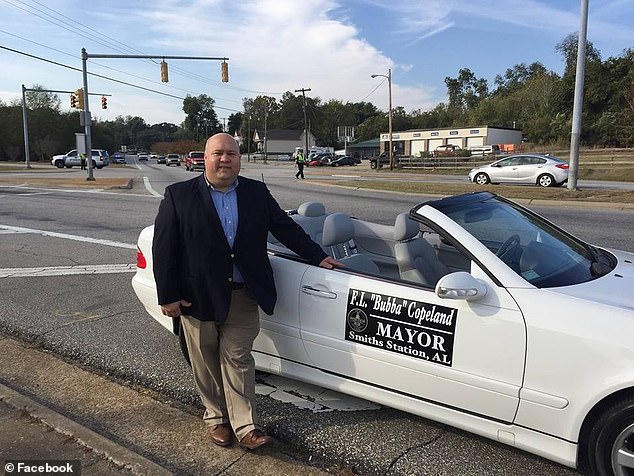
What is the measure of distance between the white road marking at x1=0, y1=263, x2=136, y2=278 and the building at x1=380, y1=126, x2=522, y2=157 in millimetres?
61098

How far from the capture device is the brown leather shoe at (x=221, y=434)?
120 inches

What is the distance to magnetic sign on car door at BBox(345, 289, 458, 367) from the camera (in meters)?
2.80

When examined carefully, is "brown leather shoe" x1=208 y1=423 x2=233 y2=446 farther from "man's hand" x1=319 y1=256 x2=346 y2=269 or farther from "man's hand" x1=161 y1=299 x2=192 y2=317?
"man's hand" x1=319 y1=256 x2=346 y2=269

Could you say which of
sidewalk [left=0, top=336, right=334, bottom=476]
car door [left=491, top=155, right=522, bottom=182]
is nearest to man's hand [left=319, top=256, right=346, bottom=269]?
sidewalk [left=0, top=336, right=334, bottom=476]

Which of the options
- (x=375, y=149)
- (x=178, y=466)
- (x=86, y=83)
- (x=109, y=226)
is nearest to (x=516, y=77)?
(x=375, y=149)

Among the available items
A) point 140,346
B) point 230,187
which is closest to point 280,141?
point 140,346

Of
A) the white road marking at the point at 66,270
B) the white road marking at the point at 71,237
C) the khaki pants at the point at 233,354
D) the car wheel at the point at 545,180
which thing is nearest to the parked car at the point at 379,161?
the car wheel at the point at 545,180

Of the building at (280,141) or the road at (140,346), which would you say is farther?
the building at (280,141)

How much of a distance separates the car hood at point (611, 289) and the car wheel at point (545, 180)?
21404 millimetres

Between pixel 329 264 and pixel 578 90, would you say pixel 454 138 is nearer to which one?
pixel 578 90

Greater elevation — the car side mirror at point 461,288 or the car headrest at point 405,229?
the car headrest at point 405,229

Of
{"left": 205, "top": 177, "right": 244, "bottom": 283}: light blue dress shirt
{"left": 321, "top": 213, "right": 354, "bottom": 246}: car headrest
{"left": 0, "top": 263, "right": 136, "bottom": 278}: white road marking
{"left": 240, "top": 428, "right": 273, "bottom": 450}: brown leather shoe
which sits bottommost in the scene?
{"left": 240, "top": 428, "right": 273, "bottom": 450}: brown leather shoe

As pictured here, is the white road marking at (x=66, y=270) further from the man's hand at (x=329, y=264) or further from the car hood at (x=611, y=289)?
the car hood at (x=611, y=289)

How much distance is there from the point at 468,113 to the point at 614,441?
103 m
